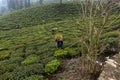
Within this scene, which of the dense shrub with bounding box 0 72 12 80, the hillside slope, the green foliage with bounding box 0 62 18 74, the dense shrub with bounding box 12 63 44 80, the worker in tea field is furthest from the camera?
the hillside slope

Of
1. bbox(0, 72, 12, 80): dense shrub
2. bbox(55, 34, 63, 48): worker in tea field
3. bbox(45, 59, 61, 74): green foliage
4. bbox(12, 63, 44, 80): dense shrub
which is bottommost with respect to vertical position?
bbox(0, 72, 12, 80): dense shrub

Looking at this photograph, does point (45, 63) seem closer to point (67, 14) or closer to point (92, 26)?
point (92, 26)

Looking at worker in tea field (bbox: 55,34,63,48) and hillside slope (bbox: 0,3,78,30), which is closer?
worker in tea field (bbox: 55,34,63,48)

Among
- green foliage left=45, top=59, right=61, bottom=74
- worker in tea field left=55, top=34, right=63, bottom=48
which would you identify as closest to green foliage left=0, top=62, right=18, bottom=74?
green foliage left=45, top=59, right=61, bottom=74

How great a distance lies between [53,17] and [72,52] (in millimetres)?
36443

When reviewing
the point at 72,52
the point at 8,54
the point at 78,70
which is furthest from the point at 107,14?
the point at 8,54

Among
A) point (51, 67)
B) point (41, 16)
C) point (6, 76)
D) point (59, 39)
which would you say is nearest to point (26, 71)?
point (6, 76)

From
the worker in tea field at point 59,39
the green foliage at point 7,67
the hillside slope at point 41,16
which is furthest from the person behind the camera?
the hillside slope at point 41,16

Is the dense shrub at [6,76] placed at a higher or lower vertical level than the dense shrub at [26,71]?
lower

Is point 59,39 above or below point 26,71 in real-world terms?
above

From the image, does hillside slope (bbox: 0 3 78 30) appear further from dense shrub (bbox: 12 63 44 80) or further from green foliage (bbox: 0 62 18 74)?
dense shrub (bbox: 12 63 44 80)

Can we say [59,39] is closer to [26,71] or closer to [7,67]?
[7,67]

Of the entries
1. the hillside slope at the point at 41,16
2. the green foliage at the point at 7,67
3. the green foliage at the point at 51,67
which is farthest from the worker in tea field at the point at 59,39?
the hillside slope at the point at 41,16

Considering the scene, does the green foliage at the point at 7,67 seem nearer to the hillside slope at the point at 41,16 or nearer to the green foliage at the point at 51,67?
the green foliage at the point at 51,67
